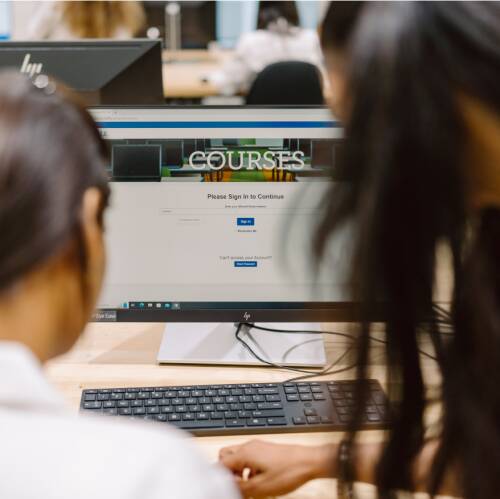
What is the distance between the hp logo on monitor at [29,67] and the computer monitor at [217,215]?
0.33m

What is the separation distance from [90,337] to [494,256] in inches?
29.4

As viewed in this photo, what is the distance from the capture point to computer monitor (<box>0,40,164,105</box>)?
4.42 feet

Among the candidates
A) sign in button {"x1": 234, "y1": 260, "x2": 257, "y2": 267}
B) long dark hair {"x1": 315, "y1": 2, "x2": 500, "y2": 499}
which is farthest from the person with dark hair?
sign in button {"x1": 234, "y1": 260, "x2": 257, "y2": 267}

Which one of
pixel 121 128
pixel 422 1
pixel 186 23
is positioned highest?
pixel 422 1

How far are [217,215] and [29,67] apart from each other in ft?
1.72

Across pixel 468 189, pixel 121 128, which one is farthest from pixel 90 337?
pixel 468 189

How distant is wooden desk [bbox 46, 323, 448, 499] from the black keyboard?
0.05 ft

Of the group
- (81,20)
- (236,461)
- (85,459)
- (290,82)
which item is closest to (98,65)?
(236,461)

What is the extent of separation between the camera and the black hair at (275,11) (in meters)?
3.54

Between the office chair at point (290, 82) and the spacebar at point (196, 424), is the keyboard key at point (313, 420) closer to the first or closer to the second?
the spacebar at point (196, 424)

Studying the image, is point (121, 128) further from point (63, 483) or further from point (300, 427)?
point (63, 483)

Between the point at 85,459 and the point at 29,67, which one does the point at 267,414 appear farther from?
the point at 29,67

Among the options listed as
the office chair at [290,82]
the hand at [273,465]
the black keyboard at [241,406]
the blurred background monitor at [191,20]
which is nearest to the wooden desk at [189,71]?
the blurred background monitor at [191,20]

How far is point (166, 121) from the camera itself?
3.60ft
